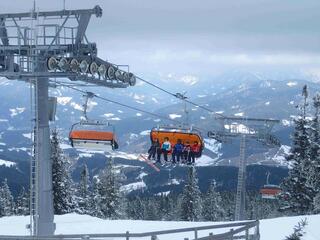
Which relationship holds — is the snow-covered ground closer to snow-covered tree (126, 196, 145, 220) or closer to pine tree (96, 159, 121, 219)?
pine tree (96, 159, 121, 219)

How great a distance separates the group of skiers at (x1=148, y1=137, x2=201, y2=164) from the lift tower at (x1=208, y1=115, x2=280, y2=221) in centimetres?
436

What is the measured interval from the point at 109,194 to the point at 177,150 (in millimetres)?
30692

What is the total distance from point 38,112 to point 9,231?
37.0 ft

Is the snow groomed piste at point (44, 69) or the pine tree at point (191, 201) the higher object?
the snow groomed piste at point (44, 69)

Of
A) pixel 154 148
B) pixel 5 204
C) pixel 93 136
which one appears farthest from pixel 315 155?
pixel 5 204

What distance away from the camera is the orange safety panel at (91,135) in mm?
28797

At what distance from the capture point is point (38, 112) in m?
23.5

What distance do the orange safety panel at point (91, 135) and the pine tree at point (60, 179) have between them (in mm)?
25587

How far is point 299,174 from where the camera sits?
1982 inches

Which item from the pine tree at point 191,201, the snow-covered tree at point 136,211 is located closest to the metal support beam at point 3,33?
the pine tree at point 191,201

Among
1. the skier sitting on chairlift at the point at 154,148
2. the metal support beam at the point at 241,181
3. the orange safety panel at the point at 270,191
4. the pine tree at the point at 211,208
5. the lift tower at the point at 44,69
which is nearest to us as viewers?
the lift tower at the point at 44,69

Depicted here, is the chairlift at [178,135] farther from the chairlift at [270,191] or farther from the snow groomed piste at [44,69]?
the chairlift at [270,191]

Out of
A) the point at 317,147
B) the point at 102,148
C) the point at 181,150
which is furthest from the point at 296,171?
the point at 102,148

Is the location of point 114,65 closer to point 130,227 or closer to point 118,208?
point 130,227
